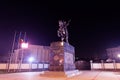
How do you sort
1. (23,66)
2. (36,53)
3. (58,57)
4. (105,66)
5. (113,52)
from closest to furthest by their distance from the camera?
(58,57), (23,66), (105,66), (36,53), (113,52)

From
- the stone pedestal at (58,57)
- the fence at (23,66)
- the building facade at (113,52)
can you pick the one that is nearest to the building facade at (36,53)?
the fence at (23,66)

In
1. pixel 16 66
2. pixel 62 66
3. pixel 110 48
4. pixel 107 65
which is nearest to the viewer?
pixel 62 66

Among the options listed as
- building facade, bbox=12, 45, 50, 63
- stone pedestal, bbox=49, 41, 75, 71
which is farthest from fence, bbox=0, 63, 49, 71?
stone pedestal, bbox=49, 41, 75, 71

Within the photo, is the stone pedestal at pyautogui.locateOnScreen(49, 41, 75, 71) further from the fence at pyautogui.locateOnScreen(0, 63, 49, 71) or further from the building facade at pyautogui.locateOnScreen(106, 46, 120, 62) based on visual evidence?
the building facade at pyautogui.locateOnScreen(106, 46, 120, 62)

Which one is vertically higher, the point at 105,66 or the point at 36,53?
the point at 36,53

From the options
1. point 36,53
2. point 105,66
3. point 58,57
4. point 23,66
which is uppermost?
point 36,53

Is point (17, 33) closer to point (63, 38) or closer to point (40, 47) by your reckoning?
point (40, 47)

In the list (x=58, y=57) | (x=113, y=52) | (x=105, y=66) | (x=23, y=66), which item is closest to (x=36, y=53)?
(x=23, y=66)

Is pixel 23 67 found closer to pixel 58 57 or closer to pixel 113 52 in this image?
pixel 58 57

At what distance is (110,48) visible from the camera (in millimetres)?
24375

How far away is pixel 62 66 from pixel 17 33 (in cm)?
994

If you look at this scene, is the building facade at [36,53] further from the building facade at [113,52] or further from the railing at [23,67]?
the building facade at [113,52]

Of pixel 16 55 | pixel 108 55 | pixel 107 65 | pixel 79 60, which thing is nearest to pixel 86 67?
pixel 79 60

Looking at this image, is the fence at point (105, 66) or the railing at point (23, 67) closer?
the railing at point (23, 67)
